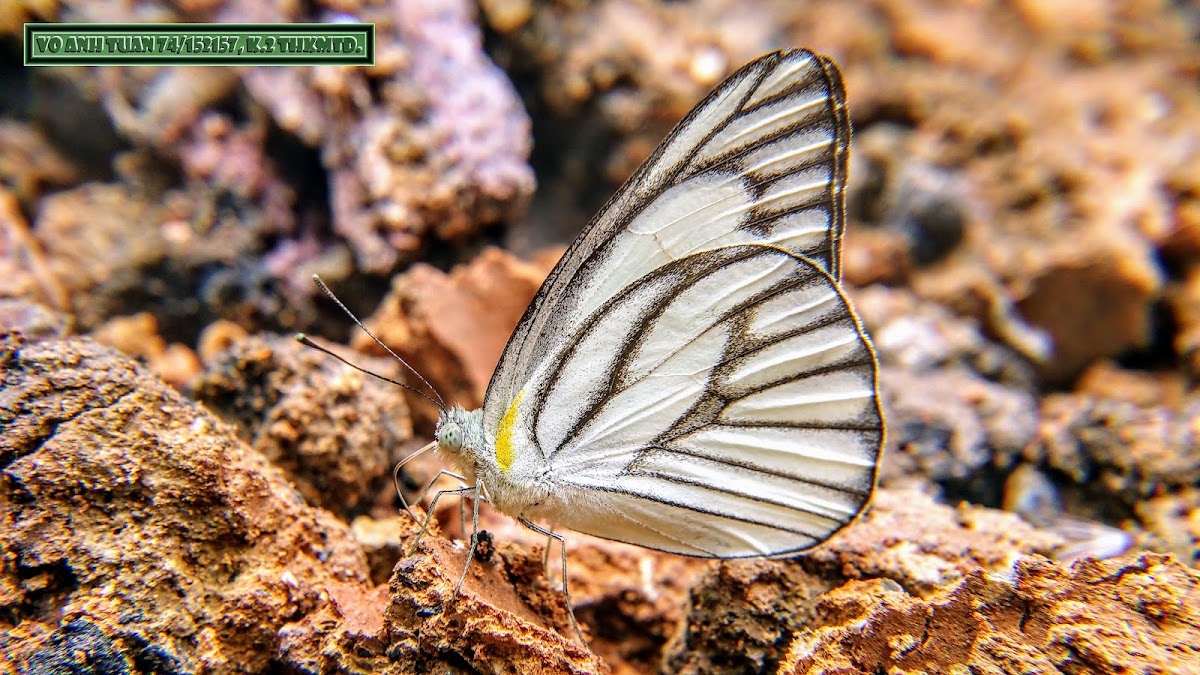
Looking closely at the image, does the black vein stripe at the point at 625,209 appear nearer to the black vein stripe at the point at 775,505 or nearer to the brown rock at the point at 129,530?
the black vein stripe at the point at 775,505

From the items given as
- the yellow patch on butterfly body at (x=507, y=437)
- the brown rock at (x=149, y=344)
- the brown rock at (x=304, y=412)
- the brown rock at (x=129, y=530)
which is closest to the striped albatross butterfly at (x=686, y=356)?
the yellow patch on butterfly body at (x=507, y=437)

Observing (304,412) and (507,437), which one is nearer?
(507,437)

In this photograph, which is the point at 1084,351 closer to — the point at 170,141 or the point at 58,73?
the point at 170,141

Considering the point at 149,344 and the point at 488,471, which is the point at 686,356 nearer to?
the point at 488,471

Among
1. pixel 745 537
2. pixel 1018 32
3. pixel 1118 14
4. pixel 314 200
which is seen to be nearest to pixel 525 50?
pixel 314 200

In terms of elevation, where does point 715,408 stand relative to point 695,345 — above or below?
below

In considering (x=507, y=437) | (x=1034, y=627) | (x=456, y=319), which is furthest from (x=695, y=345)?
(x=456, y=319)
